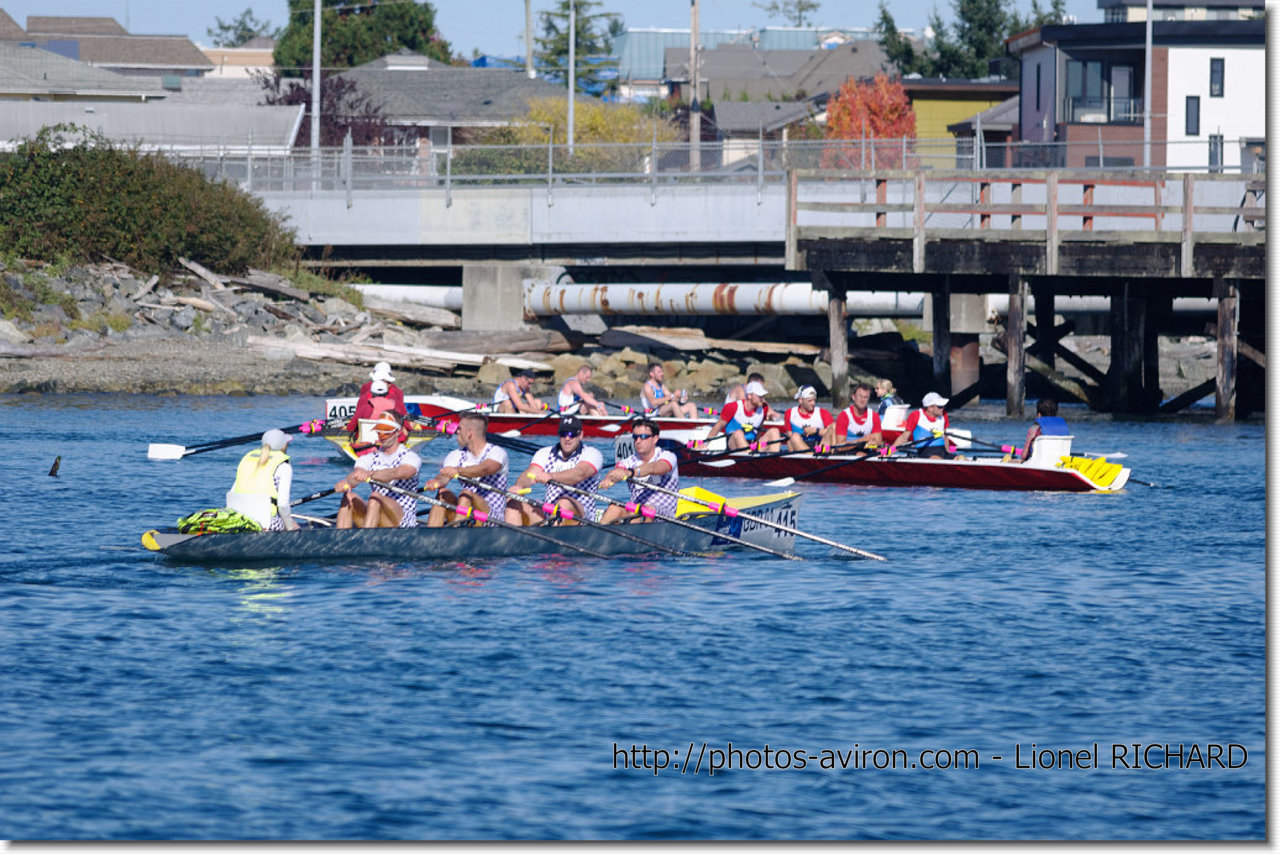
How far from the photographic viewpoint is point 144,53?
11112cm

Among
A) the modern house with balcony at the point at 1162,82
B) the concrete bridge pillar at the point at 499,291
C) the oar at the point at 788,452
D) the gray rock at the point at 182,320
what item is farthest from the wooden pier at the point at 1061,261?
the modern house with balcony at the point at 1162,82

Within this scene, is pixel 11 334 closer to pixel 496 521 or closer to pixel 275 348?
pixel 275 348

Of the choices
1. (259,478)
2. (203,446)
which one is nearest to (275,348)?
(203,446)

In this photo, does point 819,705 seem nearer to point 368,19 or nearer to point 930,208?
point 930,208

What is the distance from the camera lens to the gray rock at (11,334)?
126 feet

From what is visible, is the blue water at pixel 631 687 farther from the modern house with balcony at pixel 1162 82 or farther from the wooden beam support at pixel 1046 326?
the modern house with balcony at pixel 1162 82

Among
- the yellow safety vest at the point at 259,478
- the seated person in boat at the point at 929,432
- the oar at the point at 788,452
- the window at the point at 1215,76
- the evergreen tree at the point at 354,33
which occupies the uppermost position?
the evergreen tree at the point at 354,33

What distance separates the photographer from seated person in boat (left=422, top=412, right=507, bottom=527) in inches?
670

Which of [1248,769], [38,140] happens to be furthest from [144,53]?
[1248,769]

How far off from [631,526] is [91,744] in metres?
7.32

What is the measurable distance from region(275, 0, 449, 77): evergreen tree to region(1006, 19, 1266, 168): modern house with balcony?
139ft

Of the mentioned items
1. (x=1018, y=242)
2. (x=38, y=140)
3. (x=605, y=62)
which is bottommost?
(x=1018, y=242)

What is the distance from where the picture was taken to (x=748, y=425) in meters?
25.1

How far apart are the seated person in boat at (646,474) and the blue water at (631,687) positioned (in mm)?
677
